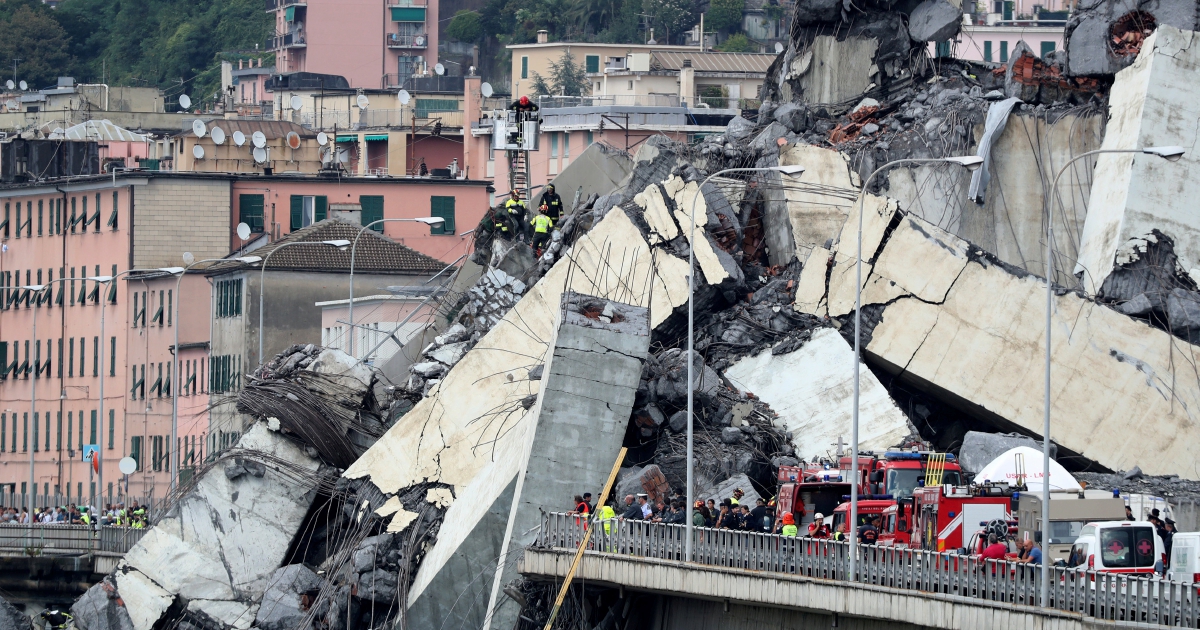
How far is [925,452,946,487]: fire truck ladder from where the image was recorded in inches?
1328

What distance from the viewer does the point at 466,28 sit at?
147125 mm

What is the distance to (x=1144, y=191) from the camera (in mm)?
41406

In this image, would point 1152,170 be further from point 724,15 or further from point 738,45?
point 724,15

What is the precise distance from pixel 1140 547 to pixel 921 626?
308 cm

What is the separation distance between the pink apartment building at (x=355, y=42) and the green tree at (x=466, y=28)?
46.7ft

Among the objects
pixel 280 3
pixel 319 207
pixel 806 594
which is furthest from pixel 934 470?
pixel 280 3

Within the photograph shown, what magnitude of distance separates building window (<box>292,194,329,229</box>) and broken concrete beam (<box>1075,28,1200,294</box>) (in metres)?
44.4

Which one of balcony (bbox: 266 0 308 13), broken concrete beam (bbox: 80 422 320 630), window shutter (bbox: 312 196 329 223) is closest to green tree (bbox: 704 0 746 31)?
balcony (bbox: 266 0 308 13)

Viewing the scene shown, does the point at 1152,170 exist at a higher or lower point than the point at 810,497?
higher

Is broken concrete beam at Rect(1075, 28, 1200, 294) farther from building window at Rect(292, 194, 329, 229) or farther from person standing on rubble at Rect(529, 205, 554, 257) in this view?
building window at Rect(292, 194, 329, 229)

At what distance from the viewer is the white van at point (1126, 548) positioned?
26656mm

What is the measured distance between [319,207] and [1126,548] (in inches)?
2335

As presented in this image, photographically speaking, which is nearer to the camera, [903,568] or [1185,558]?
[1185,558]

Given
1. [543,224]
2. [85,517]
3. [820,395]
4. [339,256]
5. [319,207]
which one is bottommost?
[85,517]
